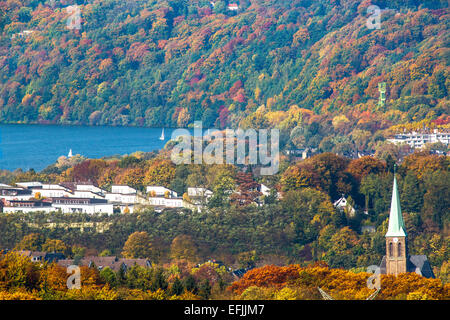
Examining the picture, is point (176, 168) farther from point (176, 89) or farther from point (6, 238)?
point (176, 89)

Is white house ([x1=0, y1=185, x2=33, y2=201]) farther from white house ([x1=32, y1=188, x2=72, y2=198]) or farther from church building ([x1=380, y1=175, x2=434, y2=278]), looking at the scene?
church building ([x1=380, y1=175, x2=434, y2=278])

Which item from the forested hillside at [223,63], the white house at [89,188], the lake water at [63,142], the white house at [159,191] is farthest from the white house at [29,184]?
the forested hillside at [223,63]

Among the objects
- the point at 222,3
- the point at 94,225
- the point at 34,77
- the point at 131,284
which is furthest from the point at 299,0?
the point at 131,284

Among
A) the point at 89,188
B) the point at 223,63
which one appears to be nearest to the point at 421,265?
the point at 89,188

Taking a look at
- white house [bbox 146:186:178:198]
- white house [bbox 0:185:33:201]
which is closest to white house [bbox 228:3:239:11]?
white house [bbox 0:185:33:201]

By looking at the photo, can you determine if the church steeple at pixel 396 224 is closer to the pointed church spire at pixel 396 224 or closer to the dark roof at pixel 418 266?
the pointed church spire at pixel 396 224

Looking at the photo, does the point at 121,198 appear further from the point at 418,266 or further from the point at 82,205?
the point at 418,266
